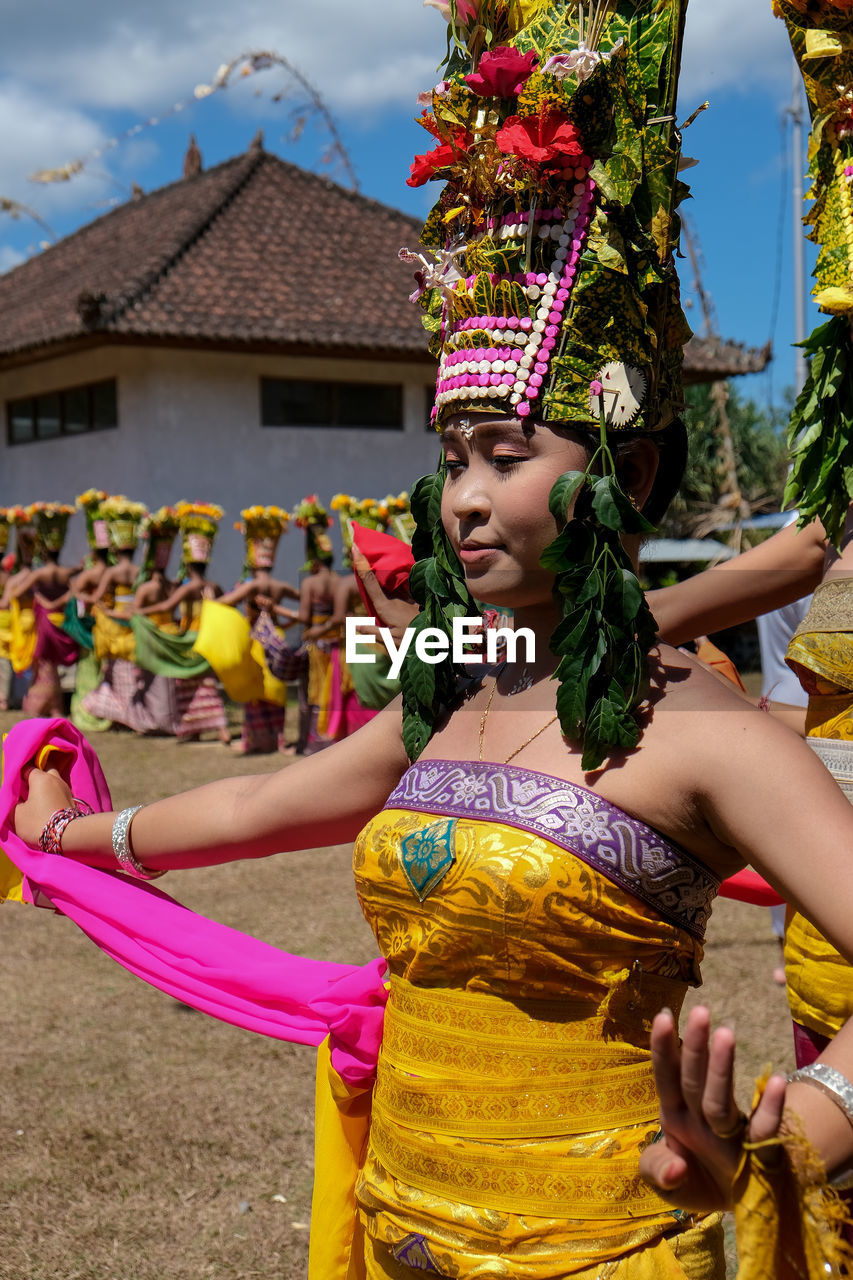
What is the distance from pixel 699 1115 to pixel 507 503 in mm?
769

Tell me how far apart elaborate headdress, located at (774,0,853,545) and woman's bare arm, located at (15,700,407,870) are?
1.08 m

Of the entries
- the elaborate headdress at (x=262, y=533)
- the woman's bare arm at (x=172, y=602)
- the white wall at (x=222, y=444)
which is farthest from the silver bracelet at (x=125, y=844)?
the white wall at (x=222, y=444)

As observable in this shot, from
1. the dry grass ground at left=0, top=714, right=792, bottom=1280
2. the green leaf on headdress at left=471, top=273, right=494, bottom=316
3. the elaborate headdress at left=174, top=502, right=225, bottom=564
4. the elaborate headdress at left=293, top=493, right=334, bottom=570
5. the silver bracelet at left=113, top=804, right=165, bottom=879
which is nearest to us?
the green leaf on headdress at left=471, top=273, right=494, bottom=316

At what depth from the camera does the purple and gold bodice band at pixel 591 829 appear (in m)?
1.44

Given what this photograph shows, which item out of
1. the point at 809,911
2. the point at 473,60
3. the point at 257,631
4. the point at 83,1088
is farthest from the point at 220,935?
the point at 257,631

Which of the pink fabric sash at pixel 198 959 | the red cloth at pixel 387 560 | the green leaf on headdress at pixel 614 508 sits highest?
the green leaf on headdress at pixel 614 508

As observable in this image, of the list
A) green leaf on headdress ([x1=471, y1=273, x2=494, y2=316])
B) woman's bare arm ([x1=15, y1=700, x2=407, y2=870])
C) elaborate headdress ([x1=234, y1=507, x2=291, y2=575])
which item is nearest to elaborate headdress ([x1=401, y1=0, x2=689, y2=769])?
green leaf on headdress ([x1=471, y1=273, x2=494, y2=316])

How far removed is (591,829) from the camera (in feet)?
4.75

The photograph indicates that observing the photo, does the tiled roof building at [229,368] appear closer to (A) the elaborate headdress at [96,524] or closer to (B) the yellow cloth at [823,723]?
(A) the elaborate headdress at [96,524]

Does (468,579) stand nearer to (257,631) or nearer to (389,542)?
(389,542)

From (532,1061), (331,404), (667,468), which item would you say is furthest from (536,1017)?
(331,404)

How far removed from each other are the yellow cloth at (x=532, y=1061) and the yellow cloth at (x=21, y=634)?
12.5 m

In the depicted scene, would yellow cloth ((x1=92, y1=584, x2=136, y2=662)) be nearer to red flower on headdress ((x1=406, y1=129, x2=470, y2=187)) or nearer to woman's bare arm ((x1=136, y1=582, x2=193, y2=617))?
woman's bare arm ((x1=136, y1=582, x2=193, y2=617))

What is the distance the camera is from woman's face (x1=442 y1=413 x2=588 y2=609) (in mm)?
1562
